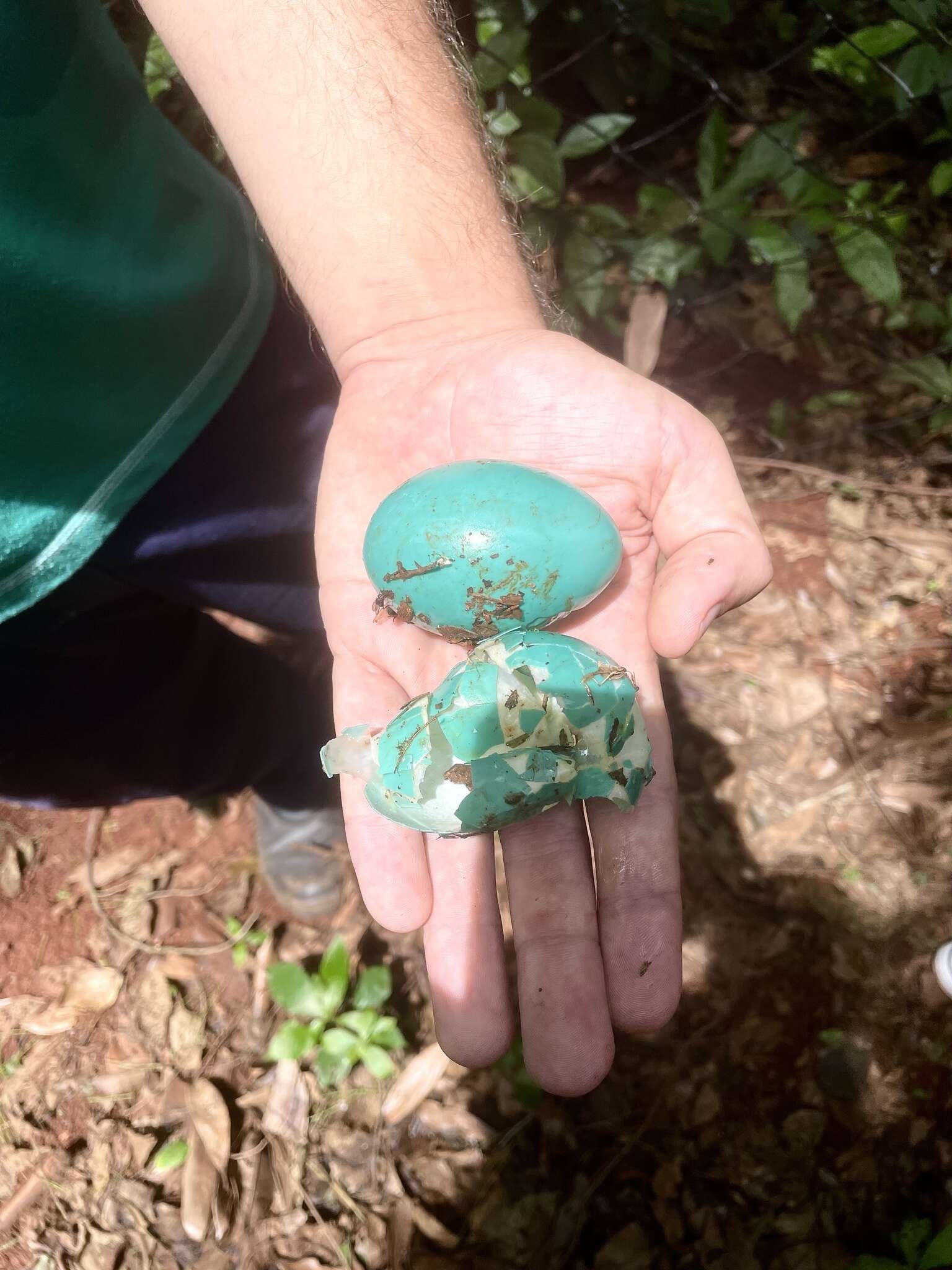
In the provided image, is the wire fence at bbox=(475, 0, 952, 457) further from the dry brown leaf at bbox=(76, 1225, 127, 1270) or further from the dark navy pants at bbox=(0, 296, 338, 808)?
the dry brown leaf at bbox=(76, 1225, 127, 1270)

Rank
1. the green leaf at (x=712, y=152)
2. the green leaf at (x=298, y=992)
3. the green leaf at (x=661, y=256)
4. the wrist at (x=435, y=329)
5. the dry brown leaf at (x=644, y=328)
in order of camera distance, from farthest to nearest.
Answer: the dry brown leaf at (x=644, y=328)
the green leaf at (x=661, y=256)
the green leaf at (x=712, y=152)
the green leaf at (x=298, y=992)
the wrist at (x=435, y=329)

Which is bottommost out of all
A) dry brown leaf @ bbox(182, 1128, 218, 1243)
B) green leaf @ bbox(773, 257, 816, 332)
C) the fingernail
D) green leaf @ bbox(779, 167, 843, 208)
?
dry brown leaf @ bbox(182, 1128, 218, 1243)

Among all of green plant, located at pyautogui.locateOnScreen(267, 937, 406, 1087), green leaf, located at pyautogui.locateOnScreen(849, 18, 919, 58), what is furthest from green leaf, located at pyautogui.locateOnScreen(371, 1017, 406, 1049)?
green leaf, located at pyautogui.locateOnScreen(849, 18, 919, 58)

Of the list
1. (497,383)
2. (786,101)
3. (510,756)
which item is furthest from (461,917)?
(786,101)

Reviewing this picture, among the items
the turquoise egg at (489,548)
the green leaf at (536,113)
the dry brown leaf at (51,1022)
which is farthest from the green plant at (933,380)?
the dry brown leaf at (51,1022)

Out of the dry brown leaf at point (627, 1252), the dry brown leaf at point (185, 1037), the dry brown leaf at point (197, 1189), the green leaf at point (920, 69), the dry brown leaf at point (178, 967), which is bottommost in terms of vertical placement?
the dry brown leaf at point (627, 1252)

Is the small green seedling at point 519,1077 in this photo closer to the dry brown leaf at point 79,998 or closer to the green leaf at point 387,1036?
the green leaf at point 387,1036

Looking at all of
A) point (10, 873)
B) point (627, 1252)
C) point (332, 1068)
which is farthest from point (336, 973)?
point (10, 873)
